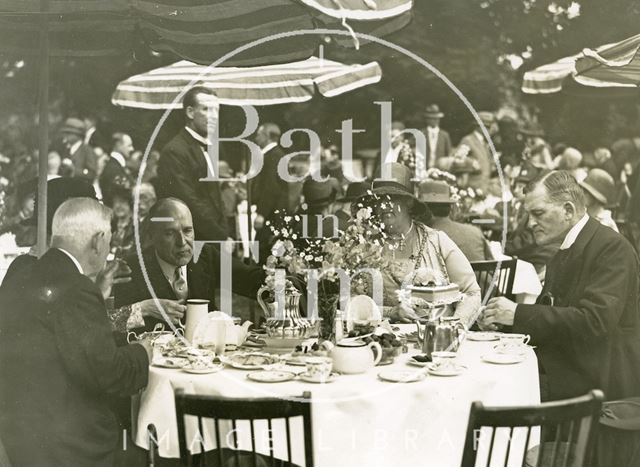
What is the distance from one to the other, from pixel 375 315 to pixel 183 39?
5.20ft

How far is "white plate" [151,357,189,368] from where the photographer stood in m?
2.86

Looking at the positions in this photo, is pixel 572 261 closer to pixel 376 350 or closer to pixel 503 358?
pixel 503 358

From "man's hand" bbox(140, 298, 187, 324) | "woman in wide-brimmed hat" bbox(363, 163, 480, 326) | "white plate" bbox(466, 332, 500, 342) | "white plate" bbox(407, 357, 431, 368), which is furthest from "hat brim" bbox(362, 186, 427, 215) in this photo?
"man's hand" bbox(140, 298, 187, 324)

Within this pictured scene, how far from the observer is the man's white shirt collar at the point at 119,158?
327 centimetres

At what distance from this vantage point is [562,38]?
323cm

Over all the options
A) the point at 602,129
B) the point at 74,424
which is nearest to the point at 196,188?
the point at 74,424

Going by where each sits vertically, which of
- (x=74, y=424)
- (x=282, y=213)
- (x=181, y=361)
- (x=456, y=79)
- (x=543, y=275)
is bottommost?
(x=74, y=424)

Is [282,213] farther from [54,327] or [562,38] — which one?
[562,38]

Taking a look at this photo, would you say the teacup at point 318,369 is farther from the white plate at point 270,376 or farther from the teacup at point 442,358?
the teacup at point 442,358

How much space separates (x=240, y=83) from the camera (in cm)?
334

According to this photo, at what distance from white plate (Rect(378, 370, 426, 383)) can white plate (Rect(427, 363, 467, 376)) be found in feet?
0.20

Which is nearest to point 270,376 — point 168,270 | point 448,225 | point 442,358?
point 442,358

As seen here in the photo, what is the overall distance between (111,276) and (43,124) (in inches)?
30.4

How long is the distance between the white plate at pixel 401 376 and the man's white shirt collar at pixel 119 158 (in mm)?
1579
